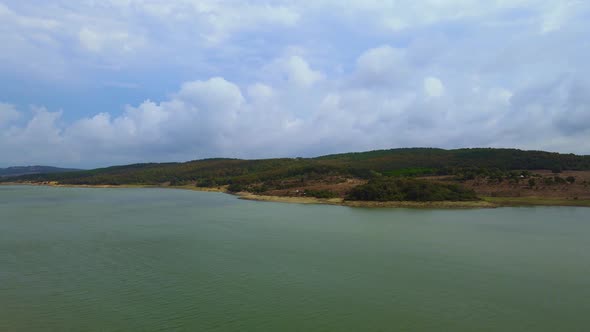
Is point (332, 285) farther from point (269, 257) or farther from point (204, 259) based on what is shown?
point (204, 259)

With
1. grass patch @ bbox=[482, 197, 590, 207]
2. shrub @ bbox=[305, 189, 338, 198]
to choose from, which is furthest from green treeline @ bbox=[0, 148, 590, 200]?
grass patch @ bbox=[482, 197, 590, 207]

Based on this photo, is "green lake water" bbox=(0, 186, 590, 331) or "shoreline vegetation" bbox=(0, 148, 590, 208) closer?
"green lake water" bbox=(0, 186, 590, 331)

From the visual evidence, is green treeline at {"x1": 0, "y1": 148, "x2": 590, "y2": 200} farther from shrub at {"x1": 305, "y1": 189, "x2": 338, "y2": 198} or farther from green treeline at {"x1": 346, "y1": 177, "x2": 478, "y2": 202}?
shrub at {"x1": 305, "y1": 189, "x2": 338, "y2": 198}

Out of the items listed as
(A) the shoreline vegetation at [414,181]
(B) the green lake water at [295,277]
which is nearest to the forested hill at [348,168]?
(A) the shoreline vegetation at [414,181]

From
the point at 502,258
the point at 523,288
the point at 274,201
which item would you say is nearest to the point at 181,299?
the point at 523,288

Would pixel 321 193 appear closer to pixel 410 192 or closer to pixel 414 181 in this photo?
pixel 410 192

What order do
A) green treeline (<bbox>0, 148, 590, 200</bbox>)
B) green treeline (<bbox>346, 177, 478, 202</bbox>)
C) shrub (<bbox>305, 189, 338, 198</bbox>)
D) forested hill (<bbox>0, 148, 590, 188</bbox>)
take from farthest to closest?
forested hill (<bbox>0, 148, 590, 188</bbox>) → shrub (<bbox>305, 189, 338, 198</bbox>) → green treeline (<bbox>0, 148, 590, 200</bbox>) → green treeline (<bbox>346, 177, 478, 202</bbox>)

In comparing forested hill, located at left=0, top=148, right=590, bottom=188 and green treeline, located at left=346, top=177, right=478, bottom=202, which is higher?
forested hill, located at left=0, top=148, right=590, bottom=188
